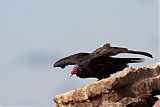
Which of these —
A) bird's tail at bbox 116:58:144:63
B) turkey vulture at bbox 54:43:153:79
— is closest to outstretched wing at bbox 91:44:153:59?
turkey vulture at bbox 54:43:153:79

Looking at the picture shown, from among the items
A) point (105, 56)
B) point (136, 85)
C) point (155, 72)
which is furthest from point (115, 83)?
point (105, 56)

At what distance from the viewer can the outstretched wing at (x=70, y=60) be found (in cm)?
1646

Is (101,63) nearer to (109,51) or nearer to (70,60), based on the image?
(109,51)

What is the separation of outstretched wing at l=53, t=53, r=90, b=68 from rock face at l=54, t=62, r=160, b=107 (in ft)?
12.7

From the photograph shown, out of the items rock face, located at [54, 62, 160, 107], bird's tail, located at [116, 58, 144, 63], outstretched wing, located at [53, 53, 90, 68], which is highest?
outstretched wing, located at [53, 53, 90, 68]

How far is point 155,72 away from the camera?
41.1 ft

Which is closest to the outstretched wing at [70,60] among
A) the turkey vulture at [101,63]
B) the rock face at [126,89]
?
the turkey vulture at [101,63]

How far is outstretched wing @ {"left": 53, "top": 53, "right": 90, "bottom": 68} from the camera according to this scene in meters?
16.5

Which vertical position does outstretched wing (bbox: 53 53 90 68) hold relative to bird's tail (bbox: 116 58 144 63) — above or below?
above

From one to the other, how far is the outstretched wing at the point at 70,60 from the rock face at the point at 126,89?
12.7 feet

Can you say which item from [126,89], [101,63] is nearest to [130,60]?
[101,63]

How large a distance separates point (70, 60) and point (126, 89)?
516 cm

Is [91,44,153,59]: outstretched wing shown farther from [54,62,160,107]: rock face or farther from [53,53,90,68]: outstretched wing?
[53,53,90,68]: outstretched wing

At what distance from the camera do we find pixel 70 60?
16938 millimetres
